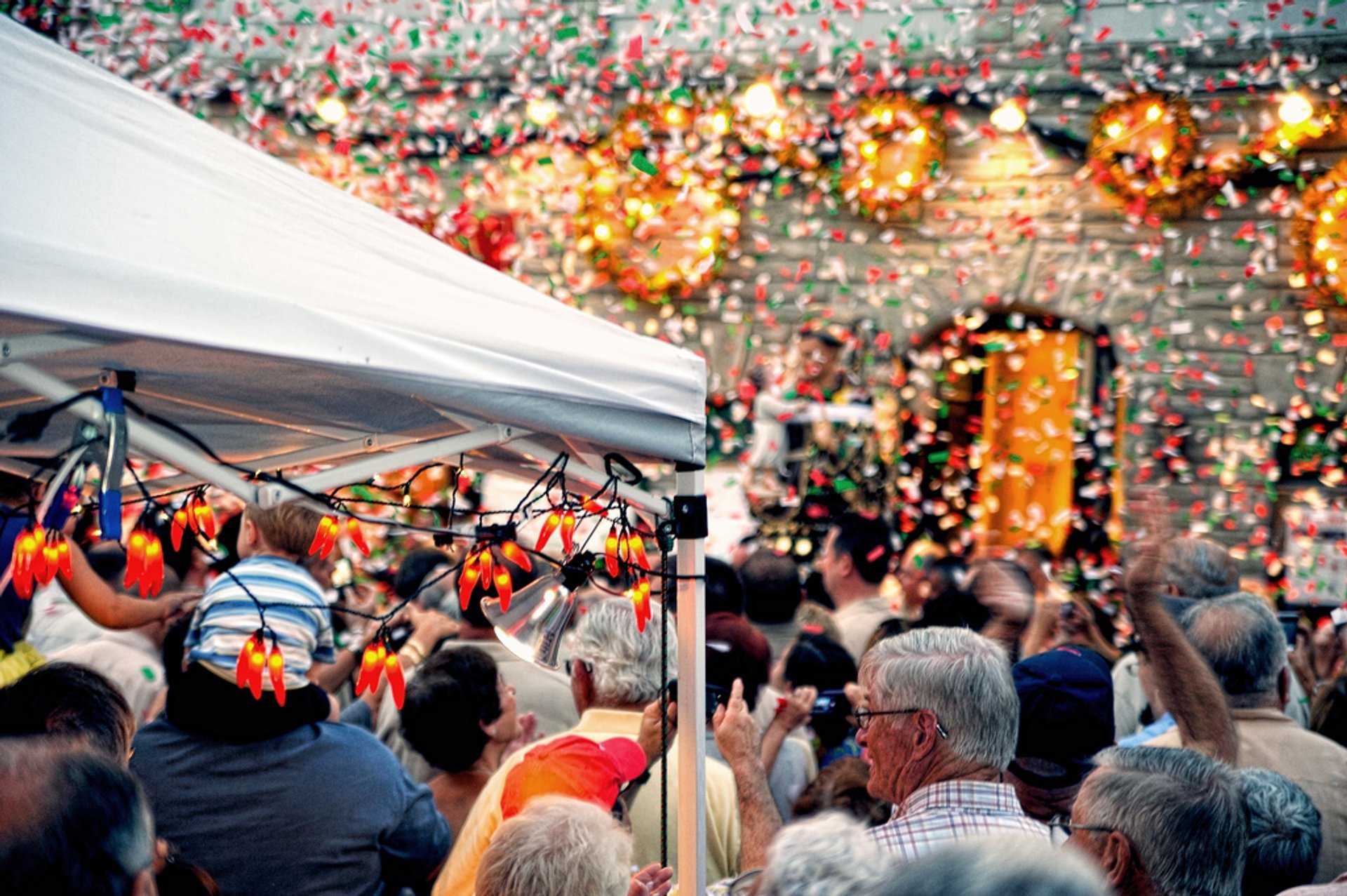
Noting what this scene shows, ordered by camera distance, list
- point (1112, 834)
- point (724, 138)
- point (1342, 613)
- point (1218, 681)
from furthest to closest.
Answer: point (724, 138), point (1342, 613), point (1218, 681), point (1112, 834)

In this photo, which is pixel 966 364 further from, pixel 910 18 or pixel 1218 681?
pixel 1218 681

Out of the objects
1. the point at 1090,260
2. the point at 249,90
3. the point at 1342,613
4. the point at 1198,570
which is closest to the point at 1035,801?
the point at 1198,570

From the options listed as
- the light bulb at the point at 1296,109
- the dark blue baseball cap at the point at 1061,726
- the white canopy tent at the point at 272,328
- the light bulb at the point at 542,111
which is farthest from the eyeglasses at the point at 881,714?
the light bulb at the point at 542,111

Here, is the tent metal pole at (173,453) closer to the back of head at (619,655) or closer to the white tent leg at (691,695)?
the white tent leg at (691,695)

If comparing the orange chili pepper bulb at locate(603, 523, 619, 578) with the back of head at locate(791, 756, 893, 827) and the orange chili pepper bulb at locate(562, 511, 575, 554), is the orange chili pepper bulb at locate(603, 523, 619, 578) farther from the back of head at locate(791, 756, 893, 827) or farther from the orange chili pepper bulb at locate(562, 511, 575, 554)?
the back of head at locate(791, 756, 893, 827)

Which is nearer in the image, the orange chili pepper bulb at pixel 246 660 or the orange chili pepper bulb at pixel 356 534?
the orange chili pepper bulb at pixel 246 660

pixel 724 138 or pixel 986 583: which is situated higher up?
pixel 724 138

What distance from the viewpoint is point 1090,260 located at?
26.2 feet

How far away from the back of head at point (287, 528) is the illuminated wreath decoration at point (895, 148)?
18.0 ft

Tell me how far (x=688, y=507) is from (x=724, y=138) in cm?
606

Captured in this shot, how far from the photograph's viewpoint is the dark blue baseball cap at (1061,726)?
2809mm

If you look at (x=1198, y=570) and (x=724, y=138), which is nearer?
(x=1198, y=570)

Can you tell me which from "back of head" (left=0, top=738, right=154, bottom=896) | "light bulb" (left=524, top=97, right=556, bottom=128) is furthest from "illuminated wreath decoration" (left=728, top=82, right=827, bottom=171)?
"back of head" (left=0, top=738, right=154, bottom=896)

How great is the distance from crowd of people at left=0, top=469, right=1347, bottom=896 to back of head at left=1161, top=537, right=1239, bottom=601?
0.05 feet
